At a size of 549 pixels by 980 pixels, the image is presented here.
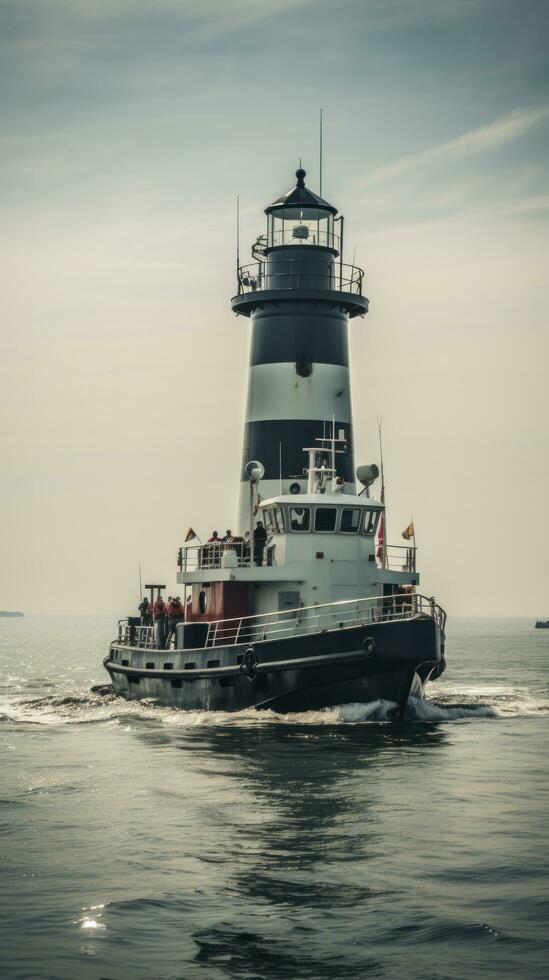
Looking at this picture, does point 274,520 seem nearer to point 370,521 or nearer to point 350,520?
point 350,520

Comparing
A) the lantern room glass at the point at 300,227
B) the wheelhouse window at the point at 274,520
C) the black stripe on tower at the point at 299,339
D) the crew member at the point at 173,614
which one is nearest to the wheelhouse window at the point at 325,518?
the wheelhouse window at the point at 274,520

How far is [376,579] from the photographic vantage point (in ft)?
116

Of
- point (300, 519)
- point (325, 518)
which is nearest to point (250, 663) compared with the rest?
point (300, 519)

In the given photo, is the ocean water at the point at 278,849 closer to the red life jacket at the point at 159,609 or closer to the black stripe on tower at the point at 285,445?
the red life jacket at the point at 159,609

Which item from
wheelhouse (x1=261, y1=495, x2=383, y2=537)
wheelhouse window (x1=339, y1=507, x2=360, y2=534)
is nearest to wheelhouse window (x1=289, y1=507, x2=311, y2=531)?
wheelhouse (x1=261, y1=495, x2=383, y2=537)

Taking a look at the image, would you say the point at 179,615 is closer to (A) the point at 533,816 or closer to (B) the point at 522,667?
(A) the point at 533,816

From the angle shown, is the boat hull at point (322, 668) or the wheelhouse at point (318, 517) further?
the wheelhouse at point (318, 517)

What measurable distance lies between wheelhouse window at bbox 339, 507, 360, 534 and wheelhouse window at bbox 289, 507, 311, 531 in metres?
0.92

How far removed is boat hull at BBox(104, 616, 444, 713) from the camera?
31516 millimetres

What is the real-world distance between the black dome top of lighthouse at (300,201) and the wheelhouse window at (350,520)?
13.6m

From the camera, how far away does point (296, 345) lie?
4225 cm

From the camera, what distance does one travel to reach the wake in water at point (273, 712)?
1291 inches

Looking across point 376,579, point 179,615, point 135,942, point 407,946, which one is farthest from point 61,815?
point 179,615

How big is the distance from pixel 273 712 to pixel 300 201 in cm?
1919
